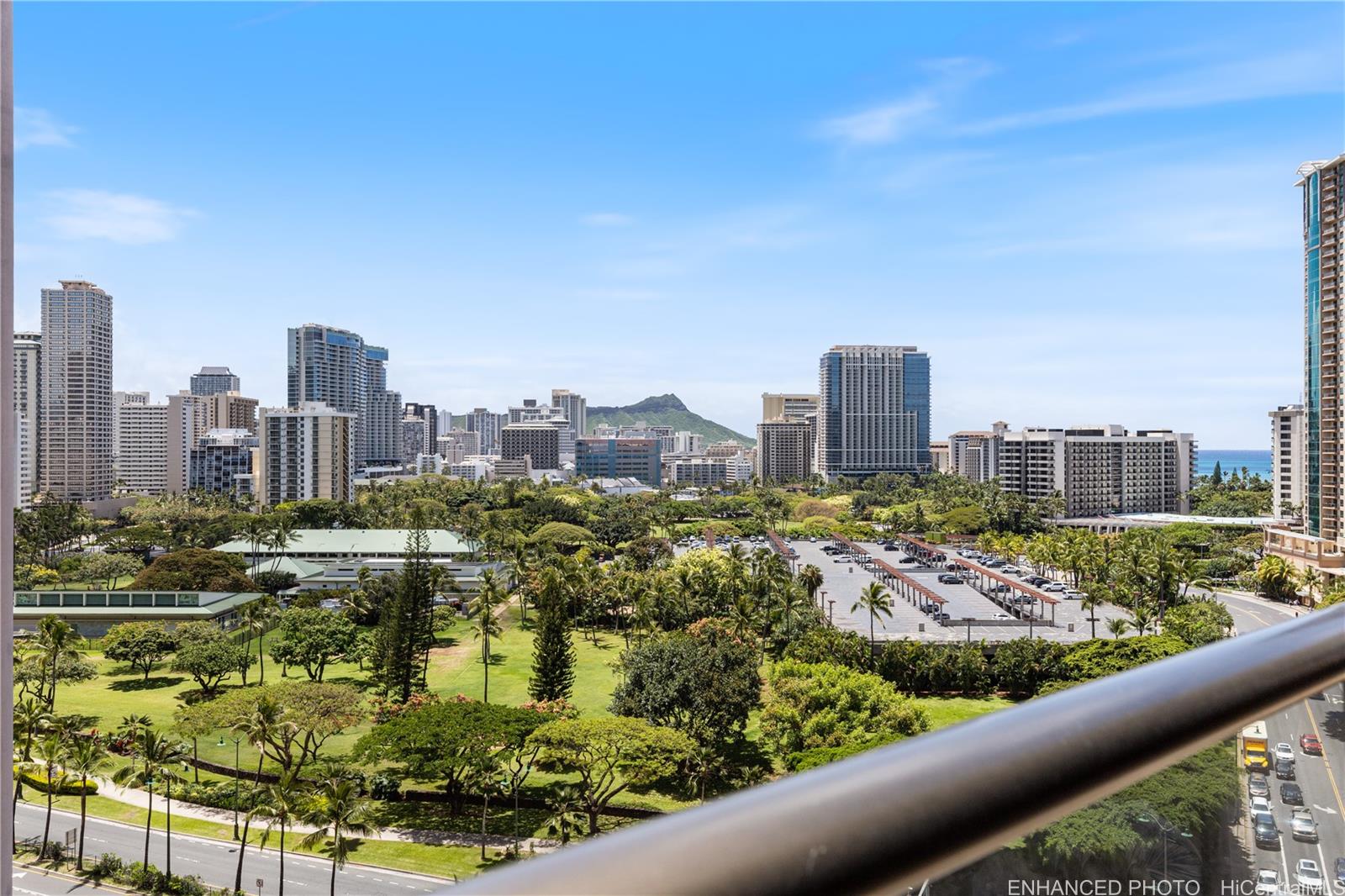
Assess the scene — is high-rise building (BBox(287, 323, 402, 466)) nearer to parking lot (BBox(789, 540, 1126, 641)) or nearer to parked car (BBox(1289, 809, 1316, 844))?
parking lot (BBox(789, 540, 1126, 641))

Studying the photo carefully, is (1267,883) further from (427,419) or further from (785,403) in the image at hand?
(427,419)

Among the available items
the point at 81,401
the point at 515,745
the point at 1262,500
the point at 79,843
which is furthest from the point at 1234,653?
the point at 81,401

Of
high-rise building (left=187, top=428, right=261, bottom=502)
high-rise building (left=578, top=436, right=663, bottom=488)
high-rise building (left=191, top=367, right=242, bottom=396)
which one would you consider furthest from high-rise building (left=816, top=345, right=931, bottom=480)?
high-rise building (left=191, top=367, right=242, bottom=396)

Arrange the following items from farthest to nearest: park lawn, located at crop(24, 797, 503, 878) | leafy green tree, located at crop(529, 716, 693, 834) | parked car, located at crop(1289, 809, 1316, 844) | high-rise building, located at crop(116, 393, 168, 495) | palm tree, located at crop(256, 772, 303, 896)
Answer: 1. high-rise building, located at crop(116, 393, 168, 495)
2. leafy green tree, located at crop(529, 716, 693, 834)
3. park lawn, located at crop(24, 797, 503, 878)
4. palm tree, located at crop(256, 772, 303, 896)
5. parked car, located at crop(1289, 809, 1316, 844)

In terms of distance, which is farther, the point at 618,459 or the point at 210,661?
the point at 618,459

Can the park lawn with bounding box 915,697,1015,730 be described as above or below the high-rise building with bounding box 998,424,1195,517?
below

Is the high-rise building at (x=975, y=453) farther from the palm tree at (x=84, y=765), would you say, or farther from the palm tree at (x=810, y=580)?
the palm tree at (x=84, y=765)

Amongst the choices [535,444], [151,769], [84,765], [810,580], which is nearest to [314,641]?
[84,765]

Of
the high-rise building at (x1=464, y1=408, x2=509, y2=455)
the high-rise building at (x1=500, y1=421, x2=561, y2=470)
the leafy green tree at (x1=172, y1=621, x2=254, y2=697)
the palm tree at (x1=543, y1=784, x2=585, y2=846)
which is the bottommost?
the palm tree at (x1=543, y1=784, x2=585, y2=846)
